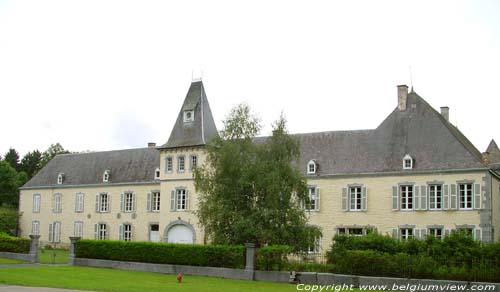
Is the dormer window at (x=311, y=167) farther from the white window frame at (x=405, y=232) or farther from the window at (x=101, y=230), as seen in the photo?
the window at (x=101, y=230)

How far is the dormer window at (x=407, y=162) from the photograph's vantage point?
111 feet

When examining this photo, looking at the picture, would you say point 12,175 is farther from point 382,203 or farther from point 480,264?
point 480,264

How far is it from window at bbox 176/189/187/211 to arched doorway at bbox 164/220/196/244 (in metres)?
0.89

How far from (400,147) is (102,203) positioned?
2307 cm

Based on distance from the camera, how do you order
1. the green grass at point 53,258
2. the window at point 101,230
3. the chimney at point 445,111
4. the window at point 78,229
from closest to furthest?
1. the green grass at point 53,258
2. the chimney at point 445,111
3. the window at point 101,230
4. the window at point 78,229

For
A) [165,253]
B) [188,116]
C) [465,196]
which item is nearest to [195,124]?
[188,116]

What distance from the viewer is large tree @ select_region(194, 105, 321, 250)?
2680 cm

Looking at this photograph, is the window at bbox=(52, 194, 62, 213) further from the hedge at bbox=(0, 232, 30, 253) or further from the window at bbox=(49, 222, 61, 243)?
the hedge at bbox=(0, 232, 30, 253)

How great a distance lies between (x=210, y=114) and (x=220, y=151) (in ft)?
42.4

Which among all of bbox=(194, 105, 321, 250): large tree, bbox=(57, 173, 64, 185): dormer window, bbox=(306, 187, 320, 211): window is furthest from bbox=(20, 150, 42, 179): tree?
bbox=(194, 105, 321, 250): large tree

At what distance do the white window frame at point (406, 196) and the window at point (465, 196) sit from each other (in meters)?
2.49

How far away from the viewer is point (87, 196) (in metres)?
47.5

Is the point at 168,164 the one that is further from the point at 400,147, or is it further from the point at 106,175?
the point at 400,147

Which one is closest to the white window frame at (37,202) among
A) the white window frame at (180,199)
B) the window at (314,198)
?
the white window frame at (180,199)
